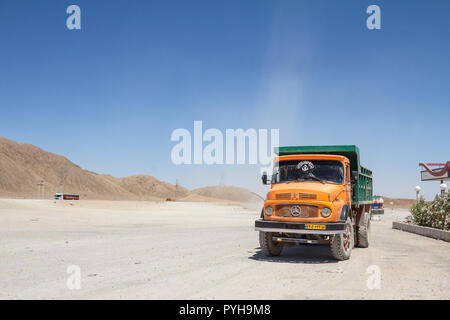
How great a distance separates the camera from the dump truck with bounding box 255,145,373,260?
33.5 ft

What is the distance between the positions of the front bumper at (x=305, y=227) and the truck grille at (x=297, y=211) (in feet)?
0.90

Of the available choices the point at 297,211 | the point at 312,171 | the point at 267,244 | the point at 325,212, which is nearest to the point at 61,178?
Result: the point at 267,244

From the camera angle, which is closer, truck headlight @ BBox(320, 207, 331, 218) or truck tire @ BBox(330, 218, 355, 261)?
truck headlight @ BBox(320, 207, 331, 218)

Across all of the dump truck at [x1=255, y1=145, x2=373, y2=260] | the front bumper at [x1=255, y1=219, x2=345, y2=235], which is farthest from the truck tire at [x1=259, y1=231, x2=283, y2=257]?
the front bumper at [x1=255, y1=219, x2=345, y2=235]

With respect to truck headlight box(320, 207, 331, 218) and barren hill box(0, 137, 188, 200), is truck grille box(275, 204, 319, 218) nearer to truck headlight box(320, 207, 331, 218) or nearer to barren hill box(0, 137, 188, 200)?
truck headlight box(320, 207, 331, 218)

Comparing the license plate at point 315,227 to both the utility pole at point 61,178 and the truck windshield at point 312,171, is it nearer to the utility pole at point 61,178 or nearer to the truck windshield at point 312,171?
the truck windshield at point 312,171

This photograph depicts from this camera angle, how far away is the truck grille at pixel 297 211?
10.3 meters

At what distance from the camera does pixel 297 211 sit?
10367 mm

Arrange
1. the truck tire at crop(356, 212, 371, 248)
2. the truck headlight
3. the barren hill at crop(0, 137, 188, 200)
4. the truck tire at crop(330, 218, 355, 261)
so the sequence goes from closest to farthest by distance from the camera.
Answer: the truck headlight < the truck tire at crop(330, 218, 355, 261) < the truck tire at crop(356, 212, 371, 248) < the barren hill at crop(0, 137, 188, 200)

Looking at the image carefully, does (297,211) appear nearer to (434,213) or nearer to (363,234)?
(363,234)

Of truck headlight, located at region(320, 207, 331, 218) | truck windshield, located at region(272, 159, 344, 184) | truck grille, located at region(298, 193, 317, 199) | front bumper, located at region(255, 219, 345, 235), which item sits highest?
truck windshield, located at region(272, 159, 344, 184)

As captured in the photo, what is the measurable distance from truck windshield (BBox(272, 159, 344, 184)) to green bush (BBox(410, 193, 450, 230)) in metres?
10.5

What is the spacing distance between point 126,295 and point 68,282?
1.70 metres
